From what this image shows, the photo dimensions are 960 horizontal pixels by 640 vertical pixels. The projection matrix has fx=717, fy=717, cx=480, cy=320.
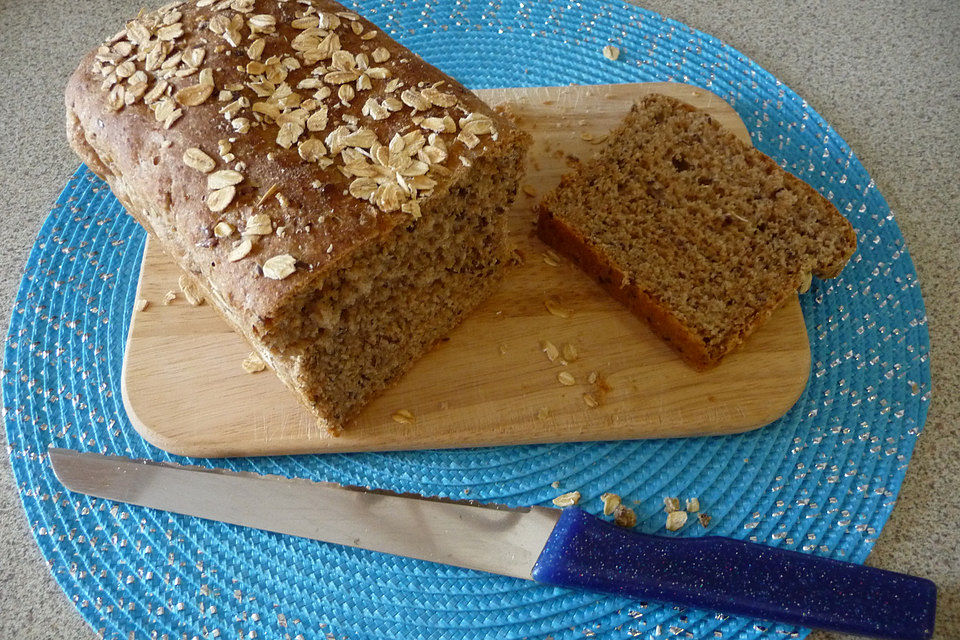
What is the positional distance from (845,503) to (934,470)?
28 cm

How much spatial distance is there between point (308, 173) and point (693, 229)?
3.25 feet

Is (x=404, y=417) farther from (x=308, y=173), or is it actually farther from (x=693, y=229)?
(x=693, y=229)

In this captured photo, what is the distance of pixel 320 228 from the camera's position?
4.62 ft

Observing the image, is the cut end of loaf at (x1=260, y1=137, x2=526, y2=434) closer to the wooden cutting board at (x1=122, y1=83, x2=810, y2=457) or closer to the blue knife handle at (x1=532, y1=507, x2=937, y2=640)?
the wooden cutting board at (x1=122, y1=83, x2=810, y2=457)

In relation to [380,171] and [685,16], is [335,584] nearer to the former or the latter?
[380,171]

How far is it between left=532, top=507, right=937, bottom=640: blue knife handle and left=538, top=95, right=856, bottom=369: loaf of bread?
0.50 m

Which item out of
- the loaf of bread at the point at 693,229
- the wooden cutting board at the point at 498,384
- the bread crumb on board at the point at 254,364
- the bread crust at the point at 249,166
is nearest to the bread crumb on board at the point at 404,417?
the wooden cutting board at the point at 498,384

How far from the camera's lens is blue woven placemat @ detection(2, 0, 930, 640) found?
5.12 ft

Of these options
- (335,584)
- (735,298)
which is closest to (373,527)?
(335,584)

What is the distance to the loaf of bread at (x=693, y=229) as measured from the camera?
1.78 m

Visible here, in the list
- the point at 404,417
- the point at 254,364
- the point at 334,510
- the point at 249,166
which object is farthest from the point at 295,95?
the point at 334,510

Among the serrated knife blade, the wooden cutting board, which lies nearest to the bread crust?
the wooden cutting board

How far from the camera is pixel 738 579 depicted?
1.43m

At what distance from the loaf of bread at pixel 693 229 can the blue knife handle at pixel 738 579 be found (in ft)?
1.64
